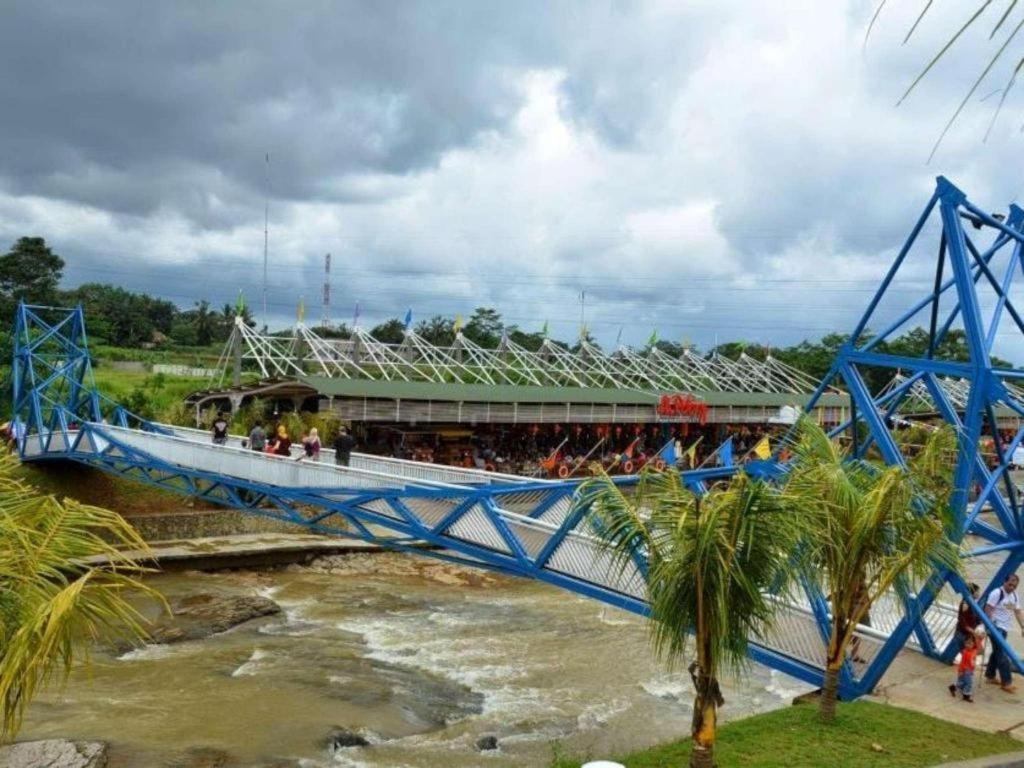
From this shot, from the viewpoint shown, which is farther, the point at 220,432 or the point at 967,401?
the point at 220,432

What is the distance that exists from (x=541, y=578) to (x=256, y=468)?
746cm

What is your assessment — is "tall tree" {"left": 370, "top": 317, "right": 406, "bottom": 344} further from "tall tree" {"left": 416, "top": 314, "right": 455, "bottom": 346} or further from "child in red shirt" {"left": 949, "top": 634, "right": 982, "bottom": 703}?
"child in red shirt" {"left": 949, "top": 634, "right": 982, "bottom": 703}

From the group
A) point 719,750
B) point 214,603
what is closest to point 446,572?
point 214,603

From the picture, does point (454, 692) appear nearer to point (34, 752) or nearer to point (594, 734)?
point (594, 734)

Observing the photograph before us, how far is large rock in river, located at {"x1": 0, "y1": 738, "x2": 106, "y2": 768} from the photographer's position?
1014 centimetres

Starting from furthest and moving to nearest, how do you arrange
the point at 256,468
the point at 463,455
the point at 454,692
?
the point at 463,455 < the point at 256,468 < the point at 454,692

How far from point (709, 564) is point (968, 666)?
182 inches

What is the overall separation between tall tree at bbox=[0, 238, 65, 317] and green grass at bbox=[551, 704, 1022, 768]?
38.9 m

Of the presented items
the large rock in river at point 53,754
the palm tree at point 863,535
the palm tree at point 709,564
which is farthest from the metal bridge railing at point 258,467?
the palm tree at point 709,564

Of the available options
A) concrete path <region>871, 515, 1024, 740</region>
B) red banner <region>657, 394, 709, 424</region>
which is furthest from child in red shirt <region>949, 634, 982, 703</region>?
red banner <region>657, 394, 709, 424</region>

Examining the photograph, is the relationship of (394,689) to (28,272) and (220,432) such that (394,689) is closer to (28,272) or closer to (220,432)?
(220,432)

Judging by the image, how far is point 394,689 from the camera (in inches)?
538

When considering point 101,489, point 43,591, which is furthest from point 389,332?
point 43,591

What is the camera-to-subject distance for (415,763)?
1083 cm
